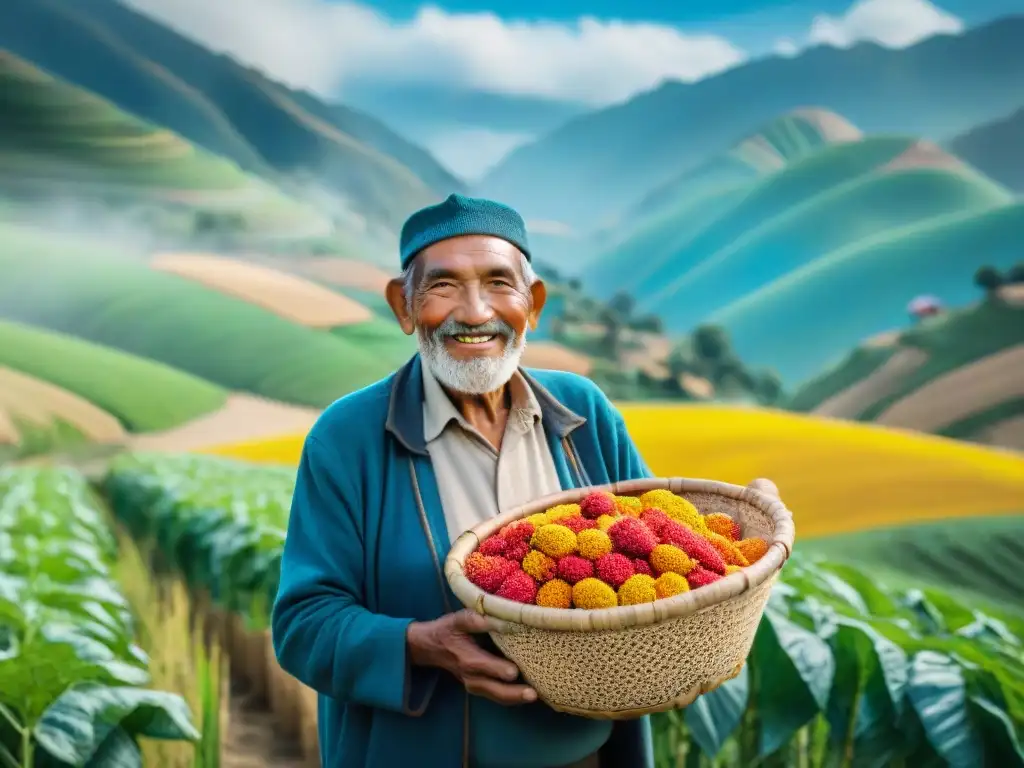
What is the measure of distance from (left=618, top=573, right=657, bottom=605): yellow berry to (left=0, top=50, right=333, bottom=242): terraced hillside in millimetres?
6021

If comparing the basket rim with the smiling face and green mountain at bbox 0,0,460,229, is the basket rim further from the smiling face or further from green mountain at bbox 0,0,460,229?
green mountain at bbox 0,0,460,229

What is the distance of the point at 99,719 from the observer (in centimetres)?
152

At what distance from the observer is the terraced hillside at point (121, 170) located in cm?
605

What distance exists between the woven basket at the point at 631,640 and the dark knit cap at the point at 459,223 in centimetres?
38

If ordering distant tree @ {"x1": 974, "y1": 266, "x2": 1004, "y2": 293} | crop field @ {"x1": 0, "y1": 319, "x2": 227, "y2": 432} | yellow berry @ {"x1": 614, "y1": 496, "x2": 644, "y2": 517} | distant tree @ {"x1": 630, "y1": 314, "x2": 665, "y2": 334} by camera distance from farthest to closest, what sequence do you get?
distant tree @ {"x1": 630, "y1": 314, "x2": 665, "y2": 334}
crop field @ {"x1": 0, "y1": 319, "x2": 227, "y2": 432}
distant tree @ {"x1": 974, "y1": 266, "x2": 1004, "y2": 293}
yellow berry @ {"x1": 614, "y1": 496, "x2": 644, "y2": 517}

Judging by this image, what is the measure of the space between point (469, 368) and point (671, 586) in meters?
0.39

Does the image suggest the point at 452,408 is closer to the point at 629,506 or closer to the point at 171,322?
the point at 629,506

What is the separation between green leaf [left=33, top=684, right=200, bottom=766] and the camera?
149 centimetres

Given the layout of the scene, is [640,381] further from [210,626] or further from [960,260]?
[210,626]

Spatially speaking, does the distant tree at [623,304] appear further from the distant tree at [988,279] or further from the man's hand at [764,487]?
the man's hand at [764,487]

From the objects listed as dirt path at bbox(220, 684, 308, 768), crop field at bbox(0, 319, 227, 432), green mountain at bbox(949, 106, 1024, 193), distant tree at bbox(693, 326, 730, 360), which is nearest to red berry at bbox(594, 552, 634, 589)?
dirt path at bbox(220, 684, 308, 768)

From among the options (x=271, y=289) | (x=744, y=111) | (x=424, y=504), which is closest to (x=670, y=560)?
(x=424, y=504)

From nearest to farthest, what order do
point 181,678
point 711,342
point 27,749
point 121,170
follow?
point 27,749
point 181,678
point 711,342
point 121,170

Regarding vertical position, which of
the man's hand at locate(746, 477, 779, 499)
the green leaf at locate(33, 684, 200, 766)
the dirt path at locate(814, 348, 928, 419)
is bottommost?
the green leaf at locate(33, 684, 200, 766)
